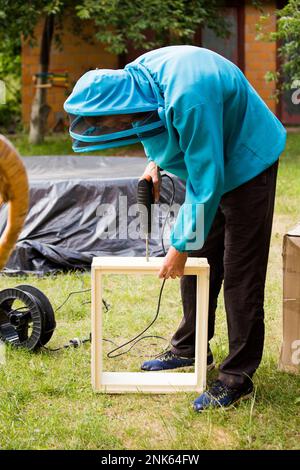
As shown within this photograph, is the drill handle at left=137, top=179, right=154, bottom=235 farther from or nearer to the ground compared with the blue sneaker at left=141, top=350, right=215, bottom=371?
farther from the ground

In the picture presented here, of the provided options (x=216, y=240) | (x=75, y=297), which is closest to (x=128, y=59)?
(x=75, y=297)

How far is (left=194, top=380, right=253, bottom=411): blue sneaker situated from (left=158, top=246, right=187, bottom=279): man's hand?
535 mm

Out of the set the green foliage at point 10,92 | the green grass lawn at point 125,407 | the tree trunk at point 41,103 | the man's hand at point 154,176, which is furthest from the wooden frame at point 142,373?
the green foliage at point 10,92

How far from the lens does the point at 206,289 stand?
3002 millimetres

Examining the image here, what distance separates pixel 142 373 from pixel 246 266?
75cm

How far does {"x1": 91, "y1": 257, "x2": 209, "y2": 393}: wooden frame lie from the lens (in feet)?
9.75

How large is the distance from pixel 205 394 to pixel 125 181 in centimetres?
297

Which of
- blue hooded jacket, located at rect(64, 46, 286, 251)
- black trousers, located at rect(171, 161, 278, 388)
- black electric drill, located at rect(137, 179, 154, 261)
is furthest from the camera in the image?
black electric drill, located at rect(137, 179, 154, 261)

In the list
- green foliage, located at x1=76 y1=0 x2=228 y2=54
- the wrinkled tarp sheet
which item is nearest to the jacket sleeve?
the wrinkled tarp sheet

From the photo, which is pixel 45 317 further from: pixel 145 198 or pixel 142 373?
pixel 145 198

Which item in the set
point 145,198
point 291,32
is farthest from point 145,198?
point 291,32

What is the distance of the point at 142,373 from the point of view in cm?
329

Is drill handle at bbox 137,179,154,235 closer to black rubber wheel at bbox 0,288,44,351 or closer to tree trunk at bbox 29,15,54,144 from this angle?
black rubber wheel at bbox 0,288,44,351
